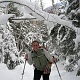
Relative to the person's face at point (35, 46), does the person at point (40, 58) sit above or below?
below

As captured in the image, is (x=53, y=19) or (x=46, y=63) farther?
(x=46, y=63)

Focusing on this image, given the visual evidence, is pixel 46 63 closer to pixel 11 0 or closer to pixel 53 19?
pixel 53 19

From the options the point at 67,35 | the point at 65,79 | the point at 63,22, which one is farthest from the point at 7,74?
the point at 63,22

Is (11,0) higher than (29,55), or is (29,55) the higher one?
(11,0)

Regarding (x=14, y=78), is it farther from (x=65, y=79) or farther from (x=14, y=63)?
(x=14, y=63)

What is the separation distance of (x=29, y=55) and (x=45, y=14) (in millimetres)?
3845

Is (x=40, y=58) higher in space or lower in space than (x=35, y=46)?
lower

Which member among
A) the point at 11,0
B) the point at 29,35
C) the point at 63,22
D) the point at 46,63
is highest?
the point at 11,0

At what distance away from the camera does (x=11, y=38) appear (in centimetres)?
2008

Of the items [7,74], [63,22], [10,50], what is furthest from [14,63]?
[63,22]

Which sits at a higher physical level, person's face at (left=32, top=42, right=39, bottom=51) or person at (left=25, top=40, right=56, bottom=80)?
person's face at (left=32, top=42, right=39, bottom=51)

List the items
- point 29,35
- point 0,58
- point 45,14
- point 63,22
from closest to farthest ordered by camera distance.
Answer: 1. point 45,14
2. point 63,22
3. point 0,58
4. point 29,35

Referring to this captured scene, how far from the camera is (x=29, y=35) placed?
3844 cm

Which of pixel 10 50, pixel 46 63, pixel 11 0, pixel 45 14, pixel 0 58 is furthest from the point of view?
pixel 10 50
